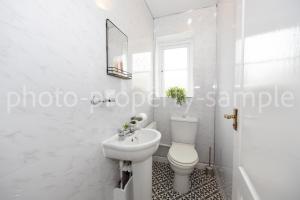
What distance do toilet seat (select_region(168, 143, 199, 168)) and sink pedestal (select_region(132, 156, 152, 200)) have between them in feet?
1.35

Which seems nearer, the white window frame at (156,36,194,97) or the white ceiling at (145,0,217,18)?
the white ceiling at (145,0,217,18)

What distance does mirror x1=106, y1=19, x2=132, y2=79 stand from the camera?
1.16 meters

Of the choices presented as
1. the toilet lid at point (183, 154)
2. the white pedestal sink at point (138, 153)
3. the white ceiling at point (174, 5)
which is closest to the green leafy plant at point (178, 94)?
the toilet lid at point (183, 154)

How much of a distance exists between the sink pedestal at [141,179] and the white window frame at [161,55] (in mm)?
1399

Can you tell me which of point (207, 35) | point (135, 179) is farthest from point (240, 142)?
point (207, 35)

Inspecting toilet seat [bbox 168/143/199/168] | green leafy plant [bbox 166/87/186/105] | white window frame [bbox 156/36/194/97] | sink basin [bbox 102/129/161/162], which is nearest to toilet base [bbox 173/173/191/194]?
toilet seat [bbox 168/143/199/168]

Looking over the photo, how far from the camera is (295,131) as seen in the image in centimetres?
36

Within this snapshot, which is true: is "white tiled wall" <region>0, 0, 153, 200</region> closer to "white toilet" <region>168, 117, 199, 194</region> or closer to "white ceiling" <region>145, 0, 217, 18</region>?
"white toilet" <region>168, 117, 199, 194</region>

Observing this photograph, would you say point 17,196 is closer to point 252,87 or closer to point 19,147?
point 19,147

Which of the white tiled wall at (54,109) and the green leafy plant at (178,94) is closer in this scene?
the white tiled wall at (54,109)

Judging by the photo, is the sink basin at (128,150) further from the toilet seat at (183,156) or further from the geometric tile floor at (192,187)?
the geometric tile floor at (192,187)

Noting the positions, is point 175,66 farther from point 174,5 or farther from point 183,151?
point 183,151

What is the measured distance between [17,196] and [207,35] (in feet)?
8.30

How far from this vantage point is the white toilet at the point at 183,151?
151 centimetres
